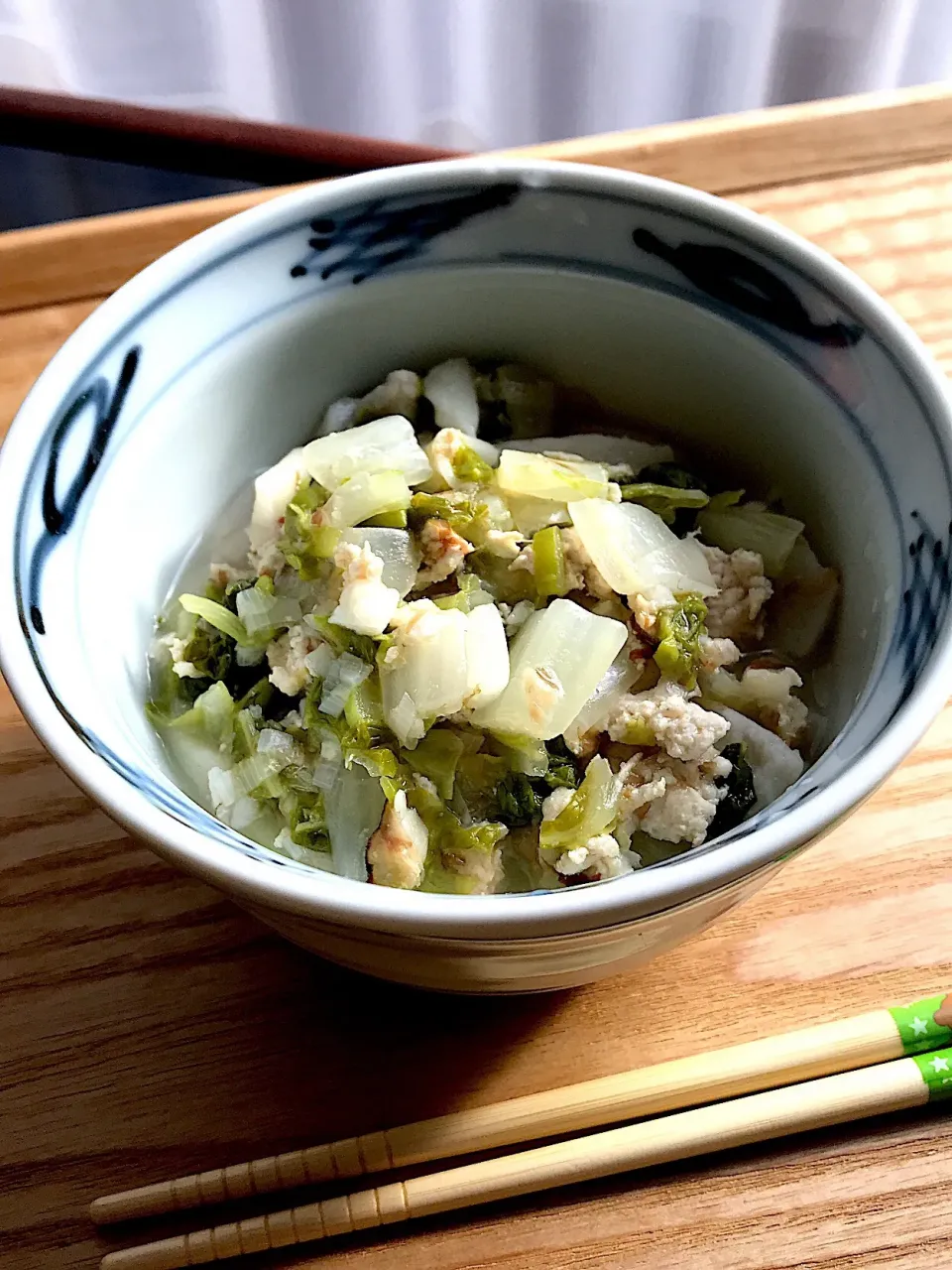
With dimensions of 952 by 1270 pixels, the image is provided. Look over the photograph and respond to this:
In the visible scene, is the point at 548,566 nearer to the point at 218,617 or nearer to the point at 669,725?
the point at 669,725

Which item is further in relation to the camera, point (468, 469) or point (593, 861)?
point (468, 469)

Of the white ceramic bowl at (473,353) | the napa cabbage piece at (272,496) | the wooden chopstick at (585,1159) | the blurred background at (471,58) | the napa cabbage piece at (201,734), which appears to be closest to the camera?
the white ceramic bowl at (473,353)

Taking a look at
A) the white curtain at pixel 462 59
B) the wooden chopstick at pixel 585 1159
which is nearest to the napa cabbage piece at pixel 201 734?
the wooden chopstick at pixel 585 1159

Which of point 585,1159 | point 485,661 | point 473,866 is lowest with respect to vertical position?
point 585,1159

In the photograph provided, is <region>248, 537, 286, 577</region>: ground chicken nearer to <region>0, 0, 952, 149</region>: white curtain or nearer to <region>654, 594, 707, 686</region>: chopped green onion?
<region>654, 594, 707, 686</region>: chopped green onion

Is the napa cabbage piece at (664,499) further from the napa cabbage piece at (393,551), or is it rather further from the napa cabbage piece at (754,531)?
the napa cabbage piece at (393,551)

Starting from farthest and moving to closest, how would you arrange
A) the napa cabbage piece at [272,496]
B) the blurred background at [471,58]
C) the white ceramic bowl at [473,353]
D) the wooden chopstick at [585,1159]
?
the blurred background at [471,58]
the napa cabbage piece at [272,496]
the wooden chopstick at [585,1159]
the white ceramic bowl at [473,353]

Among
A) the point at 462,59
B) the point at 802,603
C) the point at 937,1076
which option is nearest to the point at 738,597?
the point at 802,603
